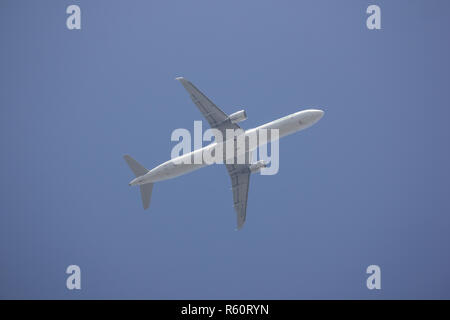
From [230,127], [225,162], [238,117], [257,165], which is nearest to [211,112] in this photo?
[230,127]

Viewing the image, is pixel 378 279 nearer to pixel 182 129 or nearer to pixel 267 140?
pixel 267 140

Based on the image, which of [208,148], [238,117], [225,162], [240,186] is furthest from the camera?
[240,186]

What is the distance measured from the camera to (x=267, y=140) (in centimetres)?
6350

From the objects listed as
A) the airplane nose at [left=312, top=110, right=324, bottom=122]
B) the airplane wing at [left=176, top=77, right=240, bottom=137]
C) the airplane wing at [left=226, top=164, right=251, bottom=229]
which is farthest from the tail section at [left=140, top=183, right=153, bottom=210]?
the airplane nose at [left=312, top=110, right=324, bottom=122]

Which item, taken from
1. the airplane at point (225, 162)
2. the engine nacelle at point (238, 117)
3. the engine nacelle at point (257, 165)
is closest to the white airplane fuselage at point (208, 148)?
the airplane at point (225, 162)

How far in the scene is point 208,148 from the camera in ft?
213

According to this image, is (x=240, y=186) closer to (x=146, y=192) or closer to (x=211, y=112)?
(x=211, y=112)

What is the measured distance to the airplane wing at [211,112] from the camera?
64.2 metres

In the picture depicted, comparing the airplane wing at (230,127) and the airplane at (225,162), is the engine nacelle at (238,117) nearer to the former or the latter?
the airplane at (225,162)

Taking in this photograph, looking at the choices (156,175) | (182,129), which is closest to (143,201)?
(156,175)

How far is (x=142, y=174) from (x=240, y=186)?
12.8m

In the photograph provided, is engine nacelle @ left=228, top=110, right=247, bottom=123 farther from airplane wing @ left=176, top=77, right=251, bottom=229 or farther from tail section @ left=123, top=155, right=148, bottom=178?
tail section @ left=123, top=155, right=148, bottom=178

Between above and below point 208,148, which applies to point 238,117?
above

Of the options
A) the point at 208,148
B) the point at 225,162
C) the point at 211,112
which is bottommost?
the point at 225,162
